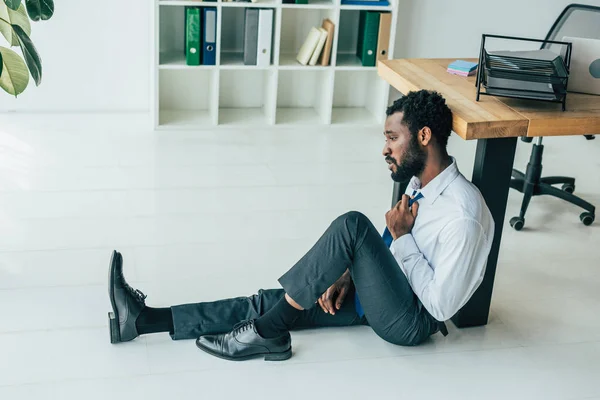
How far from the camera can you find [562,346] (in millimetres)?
2824

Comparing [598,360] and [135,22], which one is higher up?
[135,22]

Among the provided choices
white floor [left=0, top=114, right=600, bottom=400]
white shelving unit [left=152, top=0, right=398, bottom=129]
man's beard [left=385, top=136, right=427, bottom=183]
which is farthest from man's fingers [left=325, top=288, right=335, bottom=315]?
white shelving unit [left=152, top=0, right=398, bottom=129]

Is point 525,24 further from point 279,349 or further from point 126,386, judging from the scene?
point 126,386

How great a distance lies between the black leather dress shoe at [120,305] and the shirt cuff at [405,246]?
856 millimetres

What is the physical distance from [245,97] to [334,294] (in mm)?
2606

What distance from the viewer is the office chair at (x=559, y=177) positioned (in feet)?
12.5

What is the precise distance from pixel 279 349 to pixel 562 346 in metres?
1.00

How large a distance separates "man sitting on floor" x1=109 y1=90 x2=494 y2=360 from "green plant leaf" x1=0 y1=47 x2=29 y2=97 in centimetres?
91

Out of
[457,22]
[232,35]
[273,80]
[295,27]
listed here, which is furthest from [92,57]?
[457,22]

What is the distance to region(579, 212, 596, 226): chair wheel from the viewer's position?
382cm

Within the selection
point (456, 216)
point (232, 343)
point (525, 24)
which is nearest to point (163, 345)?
point (232, 343)

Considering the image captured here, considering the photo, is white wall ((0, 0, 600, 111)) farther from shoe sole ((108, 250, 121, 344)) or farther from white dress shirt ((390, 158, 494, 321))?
white dress shirt ((390, 158, 494, 321))

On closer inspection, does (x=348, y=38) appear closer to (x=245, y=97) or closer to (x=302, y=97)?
(x=302, y=97)

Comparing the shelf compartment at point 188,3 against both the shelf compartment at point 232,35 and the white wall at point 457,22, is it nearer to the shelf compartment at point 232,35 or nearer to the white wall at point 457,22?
the shelf compartment at point 232,35
